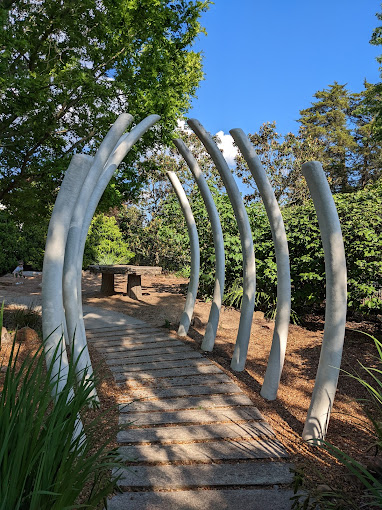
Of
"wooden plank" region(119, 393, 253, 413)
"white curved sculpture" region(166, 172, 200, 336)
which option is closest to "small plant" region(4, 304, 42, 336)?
"white curved sculpture" region(166, 172, 200, 336)

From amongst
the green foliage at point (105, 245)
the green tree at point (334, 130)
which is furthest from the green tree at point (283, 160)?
the green tree at point (334, 130)

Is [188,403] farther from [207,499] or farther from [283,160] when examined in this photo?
[283,160]

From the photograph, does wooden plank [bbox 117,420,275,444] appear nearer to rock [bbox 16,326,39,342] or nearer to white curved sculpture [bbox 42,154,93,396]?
white curved sculpture [bbox 42,154,93,396]

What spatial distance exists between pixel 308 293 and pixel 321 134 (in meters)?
28.5

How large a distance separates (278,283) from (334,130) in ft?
107

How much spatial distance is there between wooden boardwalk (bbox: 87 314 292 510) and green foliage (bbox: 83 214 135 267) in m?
10.1

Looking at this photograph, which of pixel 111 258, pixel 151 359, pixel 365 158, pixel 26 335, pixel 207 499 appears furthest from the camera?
pixel 365 158

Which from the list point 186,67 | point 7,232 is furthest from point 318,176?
point 7,232

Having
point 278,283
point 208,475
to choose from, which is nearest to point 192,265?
point 278,283

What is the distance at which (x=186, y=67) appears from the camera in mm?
8031

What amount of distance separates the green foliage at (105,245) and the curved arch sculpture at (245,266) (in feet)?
35.5

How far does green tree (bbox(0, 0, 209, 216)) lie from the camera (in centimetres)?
557

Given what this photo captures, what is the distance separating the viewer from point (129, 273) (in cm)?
1050

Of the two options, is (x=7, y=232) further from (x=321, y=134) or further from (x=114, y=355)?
(x=321, y=134)
